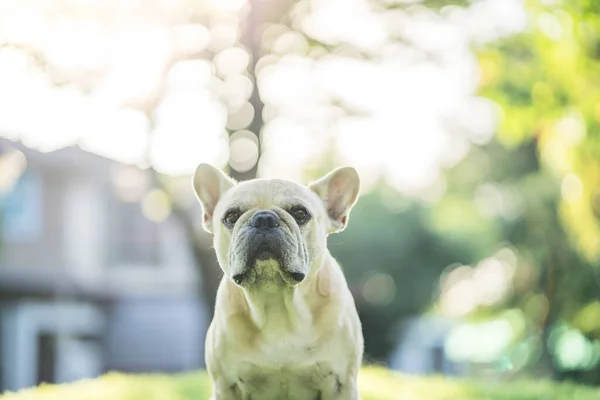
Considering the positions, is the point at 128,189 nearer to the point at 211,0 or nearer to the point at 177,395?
the point at 211,0

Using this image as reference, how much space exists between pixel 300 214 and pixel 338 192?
16.1 inches

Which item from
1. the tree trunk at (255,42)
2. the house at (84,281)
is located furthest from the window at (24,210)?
the tree trunk at (255,42)

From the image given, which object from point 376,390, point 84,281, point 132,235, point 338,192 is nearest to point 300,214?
point 338,192

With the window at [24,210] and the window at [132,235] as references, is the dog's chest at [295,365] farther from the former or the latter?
the window at [132,235]

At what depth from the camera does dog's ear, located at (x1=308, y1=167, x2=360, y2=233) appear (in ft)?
11.8

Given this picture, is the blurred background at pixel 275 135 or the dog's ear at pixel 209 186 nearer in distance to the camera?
the dog's ear at pixel 209 186

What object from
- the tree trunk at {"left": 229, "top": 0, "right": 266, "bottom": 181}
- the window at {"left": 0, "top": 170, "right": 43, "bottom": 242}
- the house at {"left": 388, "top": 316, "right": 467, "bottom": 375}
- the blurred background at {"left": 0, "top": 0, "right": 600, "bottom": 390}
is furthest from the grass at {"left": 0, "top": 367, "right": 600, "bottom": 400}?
the house at {"left": 388, "top": 316, "right": 467, "bottom": 375}

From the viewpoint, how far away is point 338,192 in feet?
12.0

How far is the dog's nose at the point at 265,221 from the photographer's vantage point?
312cm

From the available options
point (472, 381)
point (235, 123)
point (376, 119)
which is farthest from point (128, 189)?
point (472, 381)

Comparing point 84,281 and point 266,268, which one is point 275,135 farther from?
point 84,281

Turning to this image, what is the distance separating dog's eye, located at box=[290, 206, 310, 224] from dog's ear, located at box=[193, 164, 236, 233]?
18.6 inches

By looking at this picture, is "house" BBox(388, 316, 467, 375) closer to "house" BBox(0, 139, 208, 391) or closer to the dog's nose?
"house" BBox(0, 139, 208, 391)

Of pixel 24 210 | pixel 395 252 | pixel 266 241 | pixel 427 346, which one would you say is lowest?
pixel 427 346
